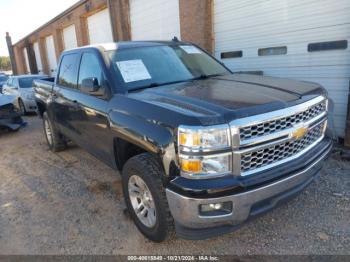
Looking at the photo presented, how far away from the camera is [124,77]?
3.24 m

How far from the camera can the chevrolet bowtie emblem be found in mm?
2504

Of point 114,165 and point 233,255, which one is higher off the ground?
point 114,165

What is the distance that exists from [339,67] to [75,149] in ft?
17.1

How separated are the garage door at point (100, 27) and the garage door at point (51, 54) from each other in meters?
6.85

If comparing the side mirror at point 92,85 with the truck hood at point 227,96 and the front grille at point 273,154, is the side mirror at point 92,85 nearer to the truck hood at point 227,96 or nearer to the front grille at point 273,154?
the truck hood at point 227,96

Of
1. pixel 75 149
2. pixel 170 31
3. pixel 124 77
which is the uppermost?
pixel 170 31

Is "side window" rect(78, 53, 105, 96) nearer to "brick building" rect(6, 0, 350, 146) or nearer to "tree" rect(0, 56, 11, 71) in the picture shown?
"brick building" rect(6, 0, 350, 146)

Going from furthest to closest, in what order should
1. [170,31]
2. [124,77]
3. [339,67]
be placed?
1. [170,31]
2. [339,67]
3. [124,77]

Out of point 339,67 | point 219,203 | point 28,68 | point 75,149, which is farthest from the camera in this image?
point 28,68

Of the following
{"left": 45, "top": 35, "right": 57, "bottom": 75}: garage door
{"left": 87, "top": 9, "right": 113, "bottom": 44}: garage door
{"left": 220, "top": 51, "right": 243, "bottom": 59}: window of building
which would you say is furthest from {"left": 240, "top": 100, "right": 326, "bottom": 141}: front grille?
{"left": 45, "top": 35, "right": 57, "bottom": 75}: garage door

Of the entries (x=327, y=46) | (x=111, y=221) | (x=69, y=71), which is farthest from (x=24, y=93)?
A: (x=327, y=46)

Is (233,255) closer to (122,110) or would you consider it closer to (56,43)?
(122,110)

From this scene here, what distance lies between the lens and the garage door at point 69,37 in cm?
1672

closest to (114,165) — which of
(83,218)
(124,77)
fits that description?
(83,218)
